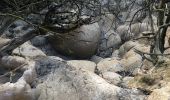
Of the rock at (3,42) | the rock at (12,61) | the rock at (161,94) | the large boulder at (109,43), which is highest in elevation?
the rock at (161,94)

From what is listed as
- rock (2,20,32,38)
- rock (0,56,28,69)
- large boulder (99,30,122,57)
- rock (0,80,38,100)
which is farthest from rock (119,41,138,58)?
rock (0,80,38,100)

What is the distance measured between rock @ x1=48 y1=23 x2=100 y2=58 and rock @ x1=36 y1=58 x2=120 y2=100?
3.67 metres

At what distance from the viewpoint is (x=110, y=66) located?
7.00 metres

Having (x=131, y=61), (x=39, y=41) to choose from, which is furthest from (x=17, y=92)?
(x=39, y=41)

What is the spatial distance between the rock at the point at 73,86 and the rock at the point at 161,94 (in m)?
0.32

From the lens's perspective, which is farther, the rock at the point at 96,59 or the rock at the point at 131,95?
the rock at the point at 96,59

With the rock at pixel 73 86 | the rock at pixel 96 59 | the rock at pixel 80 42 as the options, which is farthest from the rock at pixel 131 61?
the rock at pixel 73 86

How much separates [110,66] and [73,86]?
11.0 feet

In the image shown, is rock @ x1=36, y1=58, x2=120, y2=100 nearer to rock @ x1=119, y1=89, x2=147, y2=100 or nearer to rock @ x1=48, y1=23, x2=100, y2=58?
rock @ x1=119, y1=89, x2=147, y2=100

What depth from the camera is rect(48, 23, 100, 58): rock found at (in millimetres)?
7578

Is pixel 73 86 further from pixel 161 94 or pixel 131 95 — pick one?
pixel 161 94

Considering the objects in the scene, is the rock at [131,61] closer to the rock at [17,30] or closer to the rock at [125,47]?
the rock at [125,47]

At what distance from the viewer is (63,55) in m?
7.92

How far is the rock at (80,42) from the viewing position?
758 cm
